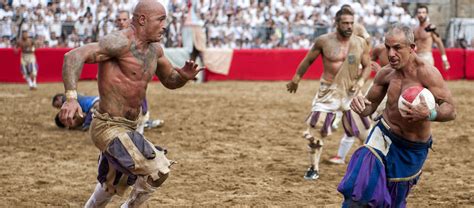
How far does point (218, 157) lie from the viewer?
34.7 feet

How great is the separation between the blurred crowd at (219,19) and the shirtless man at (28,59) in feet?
5.66

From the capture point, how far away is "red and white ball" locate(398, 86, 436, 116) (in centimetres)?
555

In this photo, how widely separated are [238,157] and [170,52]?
11.5 metres

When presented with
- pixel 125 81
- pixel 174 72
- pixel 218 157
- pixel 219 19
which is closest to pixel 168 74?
pixel 174 72

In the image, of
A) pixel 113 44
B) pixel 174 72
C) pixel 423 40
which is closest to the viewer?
pixel 113 44

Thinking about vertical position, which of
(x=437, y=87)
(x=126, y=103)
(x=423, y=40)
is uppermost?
(x=437, y=87)

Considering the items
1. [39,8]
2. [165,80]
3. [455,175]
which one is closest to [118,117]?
[165,80]

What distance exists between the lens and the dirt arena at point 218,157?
806 cm

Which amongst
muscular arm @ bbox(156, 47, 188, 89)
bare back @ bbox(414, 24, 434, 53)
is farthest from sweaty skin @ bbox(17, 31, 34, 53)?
muscular arm @ bbox(156, 47, 188, 89)

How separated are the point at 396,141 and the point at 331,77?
A: 12.1ft

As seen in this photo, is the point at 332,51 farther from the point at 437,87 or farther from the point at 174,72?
the point at 437,87

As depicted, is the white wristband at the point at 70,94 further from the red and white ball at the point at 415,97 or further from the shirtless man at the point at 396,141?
the red and white ball at the point at 415,97

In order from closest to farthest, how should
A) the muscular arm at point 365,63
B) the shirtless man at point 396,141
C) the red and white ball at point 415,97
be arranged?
the red and white ball at point 415,97
the shirtless man at point 396,141
the muscular arm at point 365,63

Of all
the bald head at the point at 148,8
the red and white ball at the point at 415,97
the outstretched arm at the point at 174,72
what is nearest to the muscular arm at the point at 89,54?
the bald head at the point at 148,8
